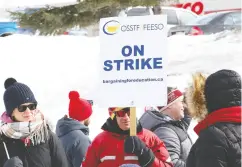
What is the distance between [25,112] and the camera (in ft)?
17.0

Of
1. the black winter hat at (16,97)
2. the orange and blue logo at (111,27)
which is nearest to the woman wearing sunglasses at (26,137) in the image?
the black winter hat at (16,97)

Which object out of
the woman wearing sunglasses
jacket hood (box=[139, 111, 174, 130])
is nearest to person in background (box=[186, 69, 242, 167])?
jacket hood (box=[139, 111, 174, 130])

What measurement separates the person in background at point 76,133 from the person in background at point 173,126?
66 centimetres

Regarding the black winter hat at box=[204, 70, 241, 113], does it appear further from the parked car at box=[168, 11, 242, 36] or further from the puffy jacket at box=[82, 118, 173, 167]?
the parked car at box=[168, 11, 242, 36]

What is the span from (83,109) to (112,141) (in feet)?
4.84

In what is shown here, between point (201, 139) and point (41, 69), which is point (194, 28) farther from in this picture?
point (201, 139)

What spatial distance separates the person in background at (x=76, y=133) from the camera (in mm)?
6031

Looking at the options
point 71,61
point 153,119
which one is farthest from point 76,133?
point 71,61

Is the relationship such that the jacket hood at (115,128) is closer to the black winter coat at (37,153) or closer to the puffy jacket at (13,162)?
the black winter coat at (37,153)

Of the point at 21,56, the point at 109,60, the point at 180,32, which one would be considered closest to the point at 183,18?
the point at 180,32

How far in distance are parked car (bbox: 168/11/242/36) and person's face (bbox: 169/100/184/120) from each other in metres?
9.64

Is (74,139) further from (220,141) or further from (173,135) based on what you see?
(220,141)

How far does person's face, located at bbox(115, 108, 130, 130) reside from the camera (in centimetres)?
512

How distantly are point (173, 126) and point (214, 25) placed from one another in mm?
10980
